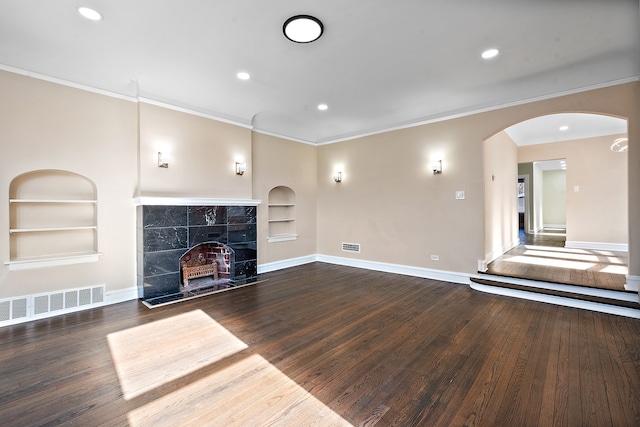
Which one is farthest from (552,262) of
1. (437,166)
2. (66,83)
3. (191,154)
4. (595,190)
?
(66,83)

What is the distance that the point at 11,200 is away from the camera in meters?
3.24

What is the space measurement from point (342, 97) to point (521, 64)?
2265 mm

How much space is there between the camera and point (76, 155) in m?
3.68

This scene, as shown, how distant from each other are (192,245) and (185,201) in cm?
72

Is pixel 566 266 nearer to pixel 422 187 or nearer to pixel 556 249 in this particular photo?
pixel 556 249

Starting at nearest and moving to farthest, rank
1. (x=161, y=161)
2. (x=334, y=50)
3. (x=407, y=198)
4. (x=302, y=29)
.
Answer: (x=302, y=29) < (x=334, y=50) < (x=161, y=161) < (x=407, y=198)

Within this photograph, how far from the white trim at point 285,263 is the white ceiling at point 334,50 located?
3172 mm

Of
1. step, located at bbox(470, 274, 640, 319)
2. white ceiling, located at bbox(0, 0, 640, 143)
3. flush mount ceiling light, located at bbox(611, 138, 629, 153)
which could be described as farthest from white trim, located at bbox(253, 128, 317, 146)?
flush mount ceiling light, located at bbox(611, 138, 629, 153)

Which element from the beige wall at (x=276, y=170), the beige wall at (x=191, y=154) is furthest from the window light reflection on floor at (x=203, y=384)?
the beige wall at (x=191, y=154)

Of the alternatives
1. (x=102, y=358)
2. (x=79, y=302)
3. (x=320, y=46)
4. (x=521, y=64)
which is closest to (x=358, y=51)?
(x=320, y=46)

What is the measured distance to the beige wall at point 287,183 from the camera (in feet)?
19.0

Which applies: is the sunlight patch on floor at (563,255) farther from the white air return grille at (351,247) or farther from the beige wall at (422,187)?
the white air return grille at (351,247)

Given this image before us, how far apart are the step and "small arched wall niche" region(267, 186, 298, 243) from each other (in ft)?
12.4

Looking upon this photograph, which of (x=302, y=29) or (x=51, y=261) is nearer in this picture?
(x=302, y=29)
